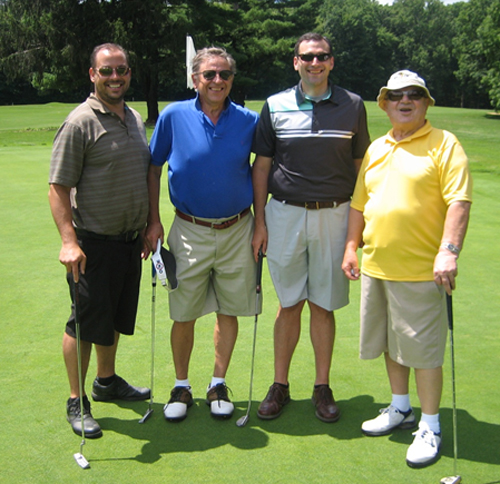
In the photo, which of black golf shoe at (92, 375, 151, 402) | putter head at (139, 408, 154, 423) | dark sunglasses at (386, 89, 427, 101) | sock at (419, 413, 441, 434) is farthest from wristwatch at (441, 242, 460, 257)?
black golf shoe at (92, 375, 151, 402)

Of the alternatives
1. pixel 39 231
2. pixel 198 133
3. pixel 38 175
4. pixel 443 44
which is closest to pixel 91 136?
pixel 198 133

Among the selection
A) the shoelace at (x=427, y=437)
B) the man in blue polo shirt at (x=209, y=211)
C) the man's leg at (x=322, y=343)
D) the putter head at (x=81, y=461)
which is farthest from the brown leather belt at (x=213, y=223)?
the shoelace at (x=427, y=437)

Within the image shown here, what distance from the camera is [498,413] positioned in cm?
328

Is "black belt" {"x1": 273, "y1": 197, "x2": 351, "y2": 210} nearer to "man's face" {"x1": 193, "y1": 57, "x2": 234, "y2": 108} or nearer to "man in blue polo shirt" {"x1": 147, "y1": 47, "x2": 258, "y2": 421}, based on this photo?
"man in blue polo shirt" {"x1": 147, "y1": 47, "x2": 258, "y2": 421}

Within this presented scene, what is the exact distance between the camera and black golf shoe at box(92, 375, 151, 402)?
3537mm

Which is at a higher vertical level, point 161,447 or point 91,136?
point 91,136

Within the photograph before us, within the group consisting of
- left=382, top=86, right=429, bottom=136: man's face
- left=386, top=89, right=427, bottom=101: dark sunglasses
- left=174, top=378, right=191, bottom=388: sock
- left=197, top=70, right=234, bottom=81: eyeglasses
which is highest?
left=197, top=70, right=234, bottom=81: eyeglasses

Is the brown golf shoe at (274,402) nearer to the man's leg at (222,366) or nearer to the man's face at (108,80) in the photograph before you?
the man's leg at (222,366)

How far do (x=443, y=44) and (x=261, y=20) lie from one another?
33.0 m

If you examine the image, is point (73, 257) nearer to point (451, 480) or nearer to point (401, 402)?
point (401, 402)

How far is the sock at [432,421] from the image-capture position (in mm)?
3025

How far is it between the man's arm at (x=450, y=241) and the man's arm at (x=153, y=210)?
57.8 inches

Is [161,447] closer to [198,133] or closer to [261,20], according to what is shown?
[198,133]

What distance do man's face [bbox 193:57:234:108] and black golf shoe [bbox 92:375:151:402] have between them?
5.20 ft
